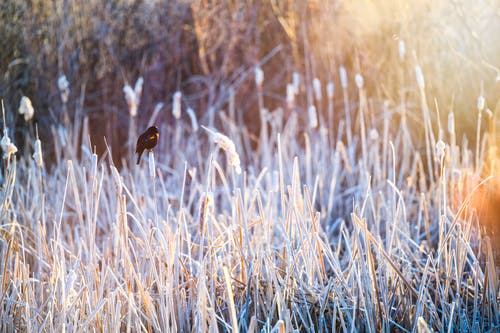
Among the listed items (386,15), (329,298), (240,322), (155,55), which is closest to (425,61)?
(386,15)

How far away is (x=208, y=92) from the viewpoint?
3.29 meters

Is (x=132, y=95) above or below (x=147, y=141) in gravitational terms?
above

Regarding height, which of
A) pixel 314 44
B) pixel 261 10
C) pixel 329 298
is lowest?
pixel 329 298

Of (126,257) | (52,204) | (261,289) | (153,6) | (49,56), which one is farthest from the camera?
(153,6)

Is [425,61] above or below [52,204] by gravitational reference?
above

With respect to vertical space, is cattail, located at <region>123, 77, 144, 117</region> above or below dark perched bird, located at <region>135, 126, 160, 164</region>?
above

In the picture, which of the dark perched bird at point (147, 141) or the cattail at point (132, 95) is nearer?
the dark perched bird at point (147, 141)

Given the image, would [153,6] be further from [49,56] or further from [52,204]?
[52,204]

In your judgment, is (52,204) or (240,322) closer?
(240,322)

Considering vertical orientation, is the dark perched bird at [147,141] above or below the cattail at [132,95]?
below

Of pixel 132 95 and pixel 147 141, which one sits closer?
pixel 147 141

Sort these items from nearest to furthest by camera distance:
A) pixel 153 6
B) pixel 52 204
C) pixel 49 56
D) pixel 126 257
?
pixel 126 257 → pixel 52 204 → pixel 49 56 → pixel 153 6

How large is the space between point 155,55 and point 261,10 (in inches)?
24.2

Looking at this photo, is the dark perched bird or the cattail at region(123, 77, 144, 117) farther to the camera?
the cattail at region(123, 77, 144, 117)
